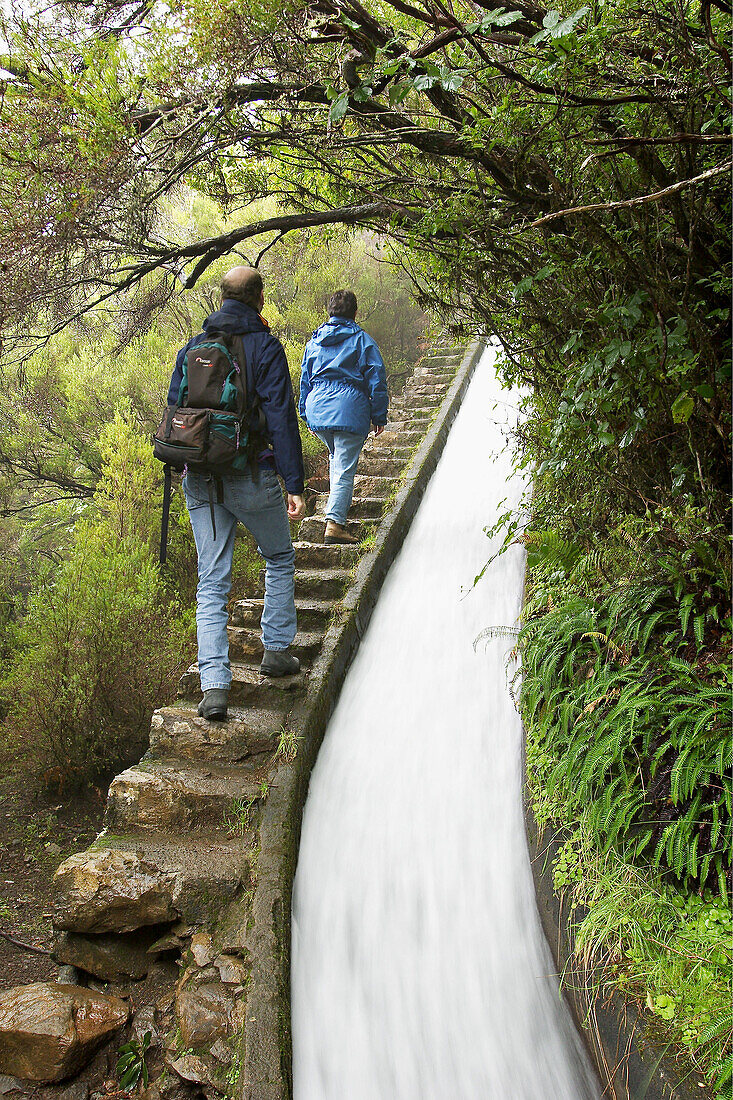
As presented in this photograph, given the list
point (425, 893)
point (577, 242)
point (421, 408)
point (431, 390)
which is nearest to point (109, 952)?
point (425, 893)

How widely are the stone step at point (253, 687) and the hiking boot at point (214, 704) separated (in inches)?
12.8

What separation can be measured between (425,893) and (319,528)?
3548 millimetres

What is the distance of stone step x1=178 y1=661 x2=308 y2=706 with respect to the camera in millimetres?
4238

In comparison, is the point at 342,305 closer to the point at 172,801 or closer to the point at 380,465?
the point at 380,465

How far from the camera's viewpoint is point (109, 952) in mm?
3133

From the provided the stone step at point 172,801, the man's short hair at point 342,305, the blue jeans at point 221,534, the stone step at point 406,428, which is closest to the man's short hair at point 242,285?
the blue jeans at point 221,534

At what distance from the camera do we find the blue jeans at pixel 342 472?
240 inches

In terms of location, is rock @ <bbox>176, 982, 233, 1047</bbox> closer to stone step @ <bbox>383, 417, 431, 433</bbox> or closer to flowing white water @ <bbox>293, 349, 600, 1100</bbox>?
flowing white water @ <bbox>293, 349, 600, 1100</bbox>

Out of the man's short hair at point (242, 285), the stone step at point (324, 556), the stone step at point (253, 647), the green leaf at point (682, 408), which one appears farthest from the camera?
the stone step at point (324, 556)

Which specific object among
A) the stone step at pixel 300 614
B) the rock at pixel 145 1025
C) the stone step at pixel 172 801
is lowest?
the rock at pixel 145 1025

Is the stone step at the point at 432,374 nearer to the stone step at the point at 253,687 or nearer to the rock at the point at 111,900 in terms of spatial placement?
the stone step at the point at 253,687

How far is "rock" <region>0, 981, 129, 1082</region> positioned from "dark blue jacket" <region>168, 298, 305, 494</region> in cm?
247

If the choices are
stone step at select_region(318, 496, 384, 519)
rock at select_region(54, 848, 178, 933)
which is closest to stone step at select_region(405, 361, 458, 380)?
stone step at select_region(318, 496, 384, 519)

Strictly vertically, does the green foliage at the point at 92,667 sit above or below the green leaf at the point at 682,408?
below
